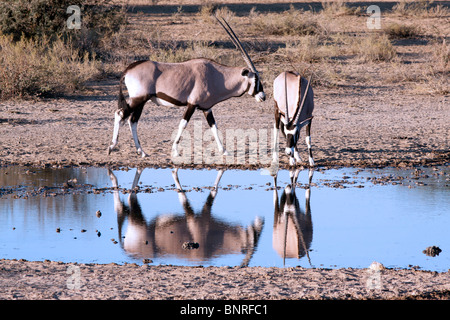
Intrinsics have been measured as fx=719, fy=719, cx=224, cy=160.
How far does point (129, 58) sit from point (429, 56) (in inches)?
282

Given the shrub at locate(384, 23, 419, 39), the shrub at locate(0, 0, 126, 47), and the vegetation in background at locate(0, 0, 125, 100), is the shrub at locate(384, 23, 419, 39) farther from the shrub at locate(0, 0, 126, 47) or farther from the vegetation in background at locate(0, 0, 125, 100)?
the shrub at locate(0, 0, 126, 47)

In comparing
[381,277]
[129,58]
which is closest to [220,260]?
[381,277]

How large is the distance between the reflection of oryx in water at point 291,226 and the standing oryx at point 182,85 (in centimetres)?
181

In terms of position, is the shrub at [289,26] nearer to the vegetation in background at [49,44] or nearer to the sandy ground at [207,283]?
the vegetation in background at [49,44]

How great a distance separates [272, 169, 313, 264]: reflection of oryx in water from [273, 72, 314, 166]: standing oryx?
81 centimetres

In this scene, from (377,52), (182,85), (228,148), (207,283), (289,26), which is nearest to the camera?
(207,283)

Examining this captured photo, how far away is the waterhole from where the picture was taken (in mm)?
5719

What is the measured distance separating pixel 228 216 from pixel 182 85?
8.91 ft

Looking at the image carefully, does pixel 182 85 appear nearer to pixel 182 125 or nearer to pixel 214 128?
pixel 182 125

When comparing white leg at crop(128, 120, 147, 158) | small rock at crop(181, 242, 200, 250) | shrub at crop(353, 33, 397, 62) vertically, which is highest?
shrub at crop(353, 33, 397, 62)

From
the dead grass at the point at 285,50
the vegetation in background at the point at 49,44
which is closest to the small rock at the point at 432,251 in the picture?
the dead grass at the point at 285,50

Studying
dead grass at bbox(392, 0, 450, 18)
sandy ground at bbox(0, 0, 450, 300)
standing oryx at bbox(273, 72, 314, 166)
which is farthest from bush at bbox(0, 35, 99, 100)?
A: dead grass at bbox(392, 0, 450, 18)

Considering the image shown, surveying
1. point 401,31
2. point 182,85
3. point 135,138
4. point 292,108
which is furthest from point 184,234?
point 401,31

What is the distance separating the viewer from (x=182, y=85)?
358 inches
